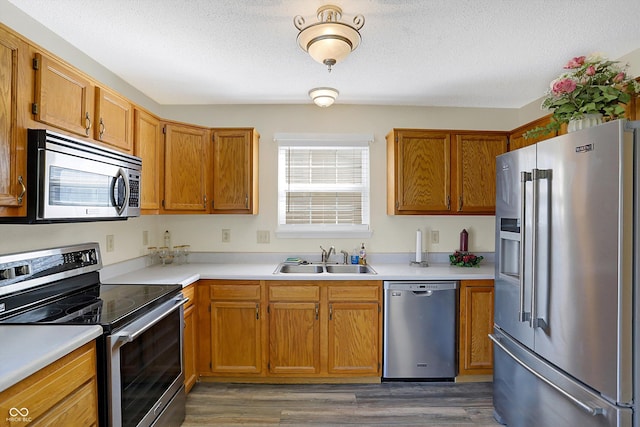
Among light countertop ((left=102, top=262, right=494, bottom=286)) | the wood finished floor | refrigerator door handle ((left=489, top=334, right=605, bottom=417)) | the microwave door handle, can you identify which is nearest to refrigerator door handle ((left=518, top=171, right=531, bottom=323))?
refrigerator door handle ((left=489, top=334, right=605, bottom=417))

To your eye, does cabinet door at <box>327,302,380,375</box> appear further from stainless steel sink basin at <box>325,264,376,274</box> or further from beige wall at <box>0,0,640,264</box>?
beige wall at <box>0,0,640,264</box>

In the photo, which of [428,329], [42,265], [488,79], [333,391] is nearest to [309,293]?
[333,391]

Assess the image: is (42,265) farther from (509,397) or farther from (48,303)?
(509,397)

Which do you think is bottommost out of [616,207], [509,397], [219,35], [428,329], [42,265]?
[509,397]

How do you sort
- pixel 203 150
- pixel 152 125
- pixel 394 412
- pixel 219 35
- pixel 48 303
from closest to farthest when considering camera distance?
pixel 48 303 → pixel 219 35 → pixel 394 412 → pixel 152 125 → pixel 203 150

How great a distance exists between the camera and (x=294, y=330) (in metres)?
2.51

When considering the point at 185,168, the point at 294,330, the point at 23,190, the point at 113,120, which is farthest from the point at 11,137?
the point at 294,330

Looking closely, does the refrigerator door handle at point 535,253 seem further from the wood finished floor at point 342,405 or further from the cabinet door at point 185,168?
the cabinet door at point 185,168

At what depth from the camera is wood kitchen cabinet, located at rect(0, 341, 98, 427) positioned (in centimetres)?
99

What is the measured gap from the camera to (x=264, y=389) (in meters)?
2.50

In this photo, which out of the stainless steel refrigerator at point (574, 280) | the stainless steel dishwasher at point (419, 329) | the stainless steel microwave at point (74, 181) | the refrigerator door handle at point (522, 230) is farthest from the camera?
the stainless steel dishwasher at point (419, 329)

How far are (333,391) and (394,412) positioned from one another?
0.49 meters

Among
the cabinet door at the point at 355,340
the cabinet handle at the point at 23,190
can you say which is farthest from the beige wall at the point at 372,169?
the cabinet handle at the point at 23,190

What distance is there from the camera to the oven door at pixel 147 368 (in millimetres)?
1397
